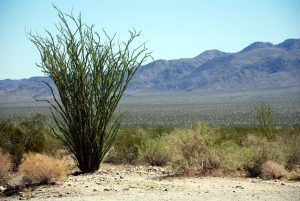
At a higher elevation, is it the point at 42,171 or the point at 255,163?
the point at 42,171

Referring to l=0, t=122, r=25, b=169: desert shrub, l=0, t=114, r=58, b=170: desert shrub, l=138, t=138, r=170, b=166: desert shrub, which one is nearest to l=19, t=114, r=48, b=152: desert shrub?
l=0, t=114, r=58, b=170: desert shrub

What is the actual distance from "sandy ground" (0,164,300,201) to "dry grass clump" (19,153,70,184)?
1.05 ft

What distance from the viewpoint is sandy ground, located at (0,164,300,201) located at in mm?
9742

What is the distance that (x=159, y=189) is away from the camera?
34.8 ft

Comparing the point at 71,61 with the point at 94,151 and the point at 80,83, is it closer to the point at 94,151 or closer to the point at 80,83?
the point at 80,83

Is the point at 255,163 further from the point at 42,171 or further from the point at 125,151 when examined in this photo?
the point at 42,171

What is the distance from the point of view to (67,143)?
1361 centimetres

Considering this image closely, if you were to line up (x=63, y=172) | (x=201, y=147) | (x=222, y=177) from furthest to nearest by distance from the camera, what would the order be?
(x=201, y=147), (x=222, y=177), (x=63, y=172)

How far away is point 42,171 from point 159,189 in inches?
114

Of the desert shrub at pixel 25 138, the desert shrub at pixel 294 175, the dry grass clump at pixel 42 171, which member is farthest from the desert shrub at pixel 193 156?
the desert shrub at pixel 25 138

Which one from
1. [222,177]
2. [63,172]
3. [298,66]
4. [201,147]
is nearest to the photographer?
[63,172]

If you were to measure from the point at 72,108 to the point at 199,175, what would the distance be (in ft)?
13.4

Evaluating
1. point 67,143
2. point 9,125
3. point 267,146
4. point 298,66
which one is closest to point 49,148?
point 9,125

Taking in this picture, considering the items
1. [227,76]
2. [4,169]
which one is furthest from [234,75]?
[4,169]
